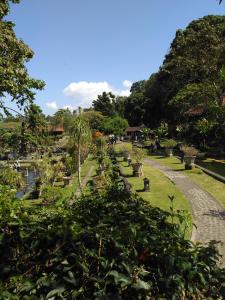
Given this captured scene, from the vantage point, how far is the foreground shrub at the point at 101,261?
3396 millimetres

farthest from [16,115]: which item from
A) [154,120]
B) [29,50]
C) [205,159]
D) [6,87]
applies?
[154,120]

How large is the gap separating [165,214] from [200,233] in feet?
27.9

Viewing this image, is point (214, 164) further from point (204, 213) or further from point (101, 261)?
point (101, 261)

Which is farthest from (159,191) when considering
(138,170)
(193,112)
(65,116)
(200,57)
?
(65,116)

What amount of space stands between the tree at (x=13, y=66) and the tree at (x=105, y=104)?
8597cm

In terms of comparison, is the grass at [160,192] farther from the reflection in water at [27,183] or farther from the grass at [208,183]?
the reflection in water at [27,183]

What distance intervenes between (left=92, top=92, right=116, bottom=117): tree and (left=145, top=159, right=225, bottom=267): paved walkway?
255 ft

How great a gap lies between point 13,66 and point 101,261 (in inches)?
470

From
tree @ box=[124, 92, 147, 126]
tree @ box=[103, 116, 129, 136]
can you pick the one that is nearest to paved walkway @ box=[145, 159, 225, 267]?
tree @ box=[103, 116, 129, 136]

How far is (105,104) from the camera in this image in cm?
10225

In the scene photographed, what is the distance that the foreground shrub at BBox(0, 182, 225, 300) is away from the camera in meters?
3.40

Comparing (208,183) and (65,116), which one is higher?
(65,116)

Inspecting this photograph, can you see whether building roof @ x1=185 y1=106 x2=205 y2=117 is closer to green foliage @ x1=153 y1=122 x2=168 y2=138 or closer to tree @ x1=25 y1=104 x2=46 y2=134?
green foliage @ x1=153 y1=122 x2=168 y2=138

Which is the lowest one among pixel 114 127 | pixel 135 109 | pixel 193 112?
pixel 114 127
